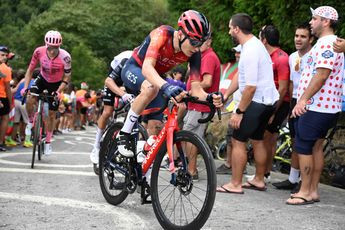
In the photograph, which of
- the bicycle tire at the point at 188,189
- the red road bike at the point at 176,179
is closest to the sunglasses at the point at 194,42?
the red road bike at the point at 176,179

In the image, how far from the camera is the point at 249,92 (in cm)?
676

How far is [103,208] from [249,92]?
2290 millimetres

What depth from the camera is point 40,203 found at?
588cm

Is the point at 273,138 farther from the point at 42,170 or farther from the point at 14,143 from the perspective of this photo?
the point at 14,143

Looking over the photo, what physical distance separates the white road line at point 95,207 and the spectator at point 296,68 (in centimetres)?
288

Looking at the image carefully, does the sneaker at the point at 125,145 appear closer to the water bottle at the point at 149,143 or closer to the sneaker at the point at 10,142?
the water bottle at the point at 149,143

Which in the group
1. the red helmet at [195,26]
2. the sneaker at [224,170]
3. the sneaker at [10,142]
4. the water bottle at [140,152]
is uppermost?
the red helmet at [195,26]

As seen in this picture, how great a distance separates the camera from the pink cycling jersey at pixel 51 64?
383 inches

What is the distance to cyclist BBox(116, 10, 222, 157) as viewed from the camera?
16.3 ft

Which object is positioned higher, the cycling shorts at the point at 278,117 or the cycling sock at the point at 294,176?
the cycling shorts at the point at 278,117

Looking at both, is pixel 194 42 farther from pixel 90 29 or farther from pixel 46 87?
pixel 90 29

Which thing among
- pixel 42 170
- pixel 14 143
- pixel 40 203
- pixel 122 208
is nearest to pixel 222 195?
pixel 122 208

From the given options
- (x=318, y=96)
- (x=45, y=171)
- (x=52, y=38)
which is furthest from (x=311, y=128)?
(x=52, y=38)

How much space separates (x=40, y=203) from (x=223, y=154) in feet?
21.0
